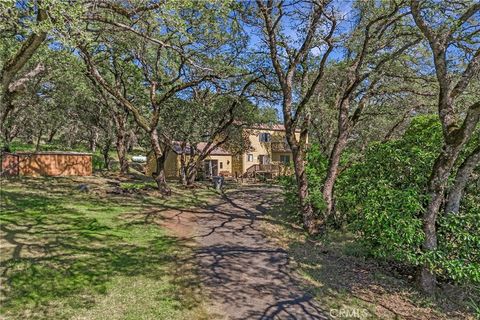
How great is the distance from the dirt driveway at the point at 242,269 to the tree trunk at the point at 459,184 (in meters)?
3.48

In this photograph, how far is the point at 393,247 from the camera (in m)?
6.15

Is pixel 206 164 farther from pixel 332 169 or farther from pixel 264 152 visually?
pixel 332 169

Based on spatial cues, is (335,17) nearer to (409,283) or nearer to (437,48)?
(437,48)

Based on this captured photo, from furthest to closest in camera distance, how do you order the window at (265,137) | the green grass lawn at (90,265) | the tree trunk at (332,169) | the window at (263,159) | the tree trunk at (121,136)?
the window at (263,159) → the window at (265,137) → the tree trunk at (121,136) → the tree trunk at (332,169) → the green grass lawn at (90,265)

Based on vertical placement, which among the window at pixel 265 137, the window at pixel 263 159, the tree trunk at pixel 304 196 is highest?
the window at pixel 265 137

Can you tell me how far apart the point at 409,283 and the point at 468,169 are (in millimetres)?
2728

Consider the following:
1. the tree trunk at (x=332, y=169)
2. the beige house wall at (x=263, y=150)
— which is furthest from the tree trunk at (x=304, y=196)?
the beige house wall at (x=263, y=150)

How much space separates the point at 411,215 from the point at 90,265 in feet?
21.7

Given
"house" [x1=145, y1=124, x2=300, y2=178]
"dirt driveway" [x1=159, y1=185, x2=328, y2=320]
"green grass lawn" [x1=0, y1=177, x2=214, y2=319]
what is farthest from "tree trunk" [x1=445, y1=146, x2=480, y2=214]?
"house" [x1=145, y1=124, x2=300, y2=178]

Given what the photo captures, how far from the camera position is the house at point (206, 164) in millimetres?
28625

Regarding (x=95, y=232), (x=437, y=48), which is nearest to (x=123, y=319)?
(x=95, y=232)

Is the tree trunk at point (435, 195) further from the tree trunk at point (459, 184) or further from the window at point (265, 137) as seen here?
the window at point (265, 137)

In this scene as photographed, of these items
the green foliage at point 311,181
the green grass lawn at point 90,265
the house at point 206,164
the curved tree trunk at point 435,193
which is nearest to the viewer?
the green grass lawn at point 90,265

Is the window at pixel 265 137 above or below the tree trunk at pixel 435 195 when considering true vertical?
above
